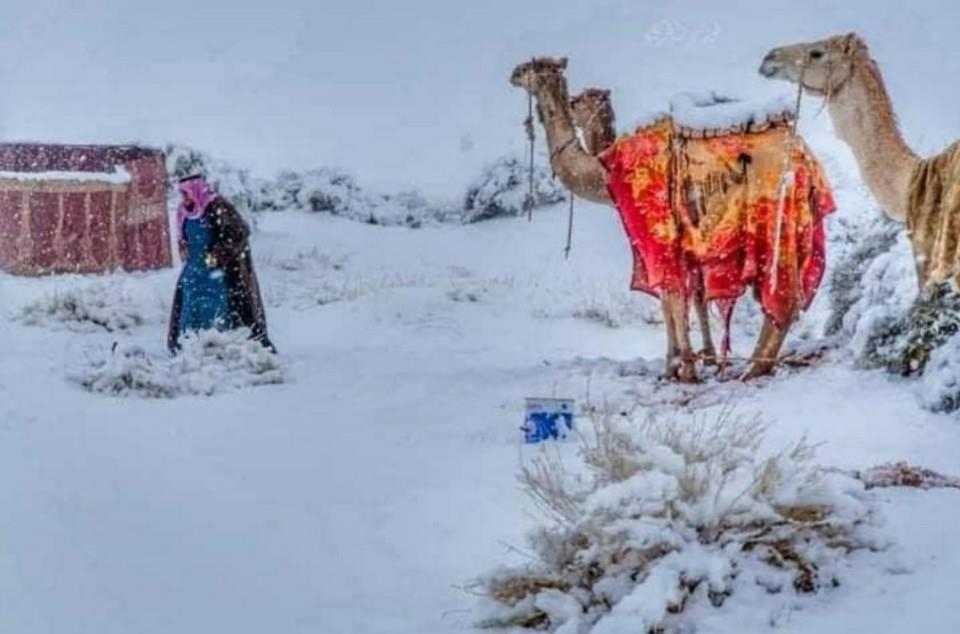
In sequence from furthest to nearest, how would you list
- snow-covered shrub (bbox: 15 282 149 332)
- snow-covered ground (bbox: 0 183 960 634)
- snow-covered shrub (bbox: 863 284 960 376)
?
snow-covered shrub (bbox: 15 282 149 332) < snow-covered shrub (bbox: 863 284 960 376) < snow-covered ground (bbox: 0 183 960 634)

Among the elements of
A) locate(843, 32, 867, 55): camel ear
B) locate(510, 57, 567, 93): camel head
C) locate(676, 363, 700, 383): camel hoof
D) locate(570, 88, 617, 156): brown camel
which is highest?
locate(843, 32, 867, 55): camel ear

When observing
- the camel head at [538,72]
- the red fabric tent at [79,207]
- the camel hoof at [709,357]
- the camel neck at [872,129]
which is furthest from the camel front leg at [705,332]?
the red fabric tent at [79,207]

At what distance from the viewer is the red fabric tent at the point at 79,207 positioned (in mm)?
3090

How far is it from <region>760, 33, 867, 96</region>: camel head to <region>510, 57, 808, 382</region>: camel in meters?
0.46

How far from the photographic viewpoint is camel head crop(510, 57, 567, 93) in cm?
304

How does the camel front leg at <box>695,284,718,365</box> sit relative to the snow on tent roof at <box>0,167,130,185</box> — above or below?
below

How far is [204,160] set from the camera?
123 inches

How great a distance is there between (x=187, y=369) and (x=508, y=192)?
Answer: 81 centimetres

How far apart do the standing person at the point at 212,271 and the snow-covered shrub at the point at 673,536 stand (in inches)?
32.8

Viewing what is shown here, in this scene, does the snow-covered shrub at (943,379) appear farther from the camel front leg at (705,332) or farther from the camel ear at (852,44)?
the camel ear at (852,44)

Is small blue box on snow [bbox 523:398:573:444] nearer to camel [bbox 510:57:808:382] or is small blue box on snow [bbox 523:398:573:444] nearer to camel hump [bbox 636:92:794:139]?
camel [bbox 510:57:808:382]

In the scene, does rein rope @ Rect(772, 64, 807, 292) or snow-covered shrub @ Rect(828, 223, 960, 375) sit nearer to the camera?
snow-covered shrub @ Rect(828, 223, 960, 375)

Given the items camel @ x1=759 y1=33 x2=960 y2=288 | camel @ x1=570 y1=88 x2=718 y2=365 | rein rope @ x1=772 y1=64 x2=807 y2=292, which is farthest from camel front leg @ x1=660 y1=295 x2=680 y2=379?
camel @ x1=759 y1=33 x2=960 y2=288

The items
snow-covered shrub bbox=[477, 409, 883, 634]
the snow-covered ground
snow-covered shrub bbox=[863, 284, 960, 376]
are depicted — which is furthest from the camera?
snow-covered shrub bbox=[863, 284, 960, 376]
